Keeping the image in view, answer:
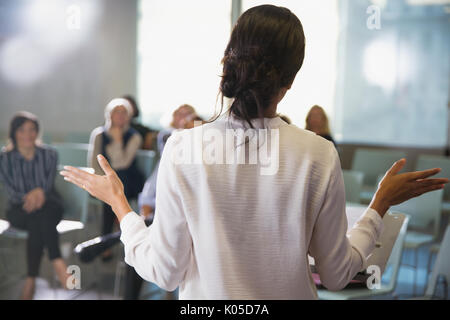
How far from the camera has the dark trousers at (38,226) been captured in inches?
114

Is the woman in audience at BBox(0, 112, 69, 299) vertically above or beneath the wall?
beneath

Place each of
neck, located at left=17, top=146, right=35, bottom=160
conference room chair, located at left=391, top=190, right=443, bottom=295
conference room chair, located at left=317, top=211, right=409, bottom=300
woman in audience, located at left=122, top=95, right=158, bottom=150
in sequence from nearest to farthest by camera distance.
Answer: conference room chair, located at left=317, top=211, right=409, bottom=300 < neck, located at left=17, top=146, right=35, bottom=160 < conference room chair, located at left=391, top=190, right=443, bottom=295 < woman in audience, located at left=122, top=95, right=158, bottom=150

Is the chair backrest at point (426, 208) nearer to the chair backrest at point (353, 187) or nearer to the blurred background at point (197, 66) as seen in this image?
the chair backrest at point (353, 187)

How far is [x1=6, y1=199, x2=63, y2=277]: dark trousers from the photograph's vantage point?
291 cm

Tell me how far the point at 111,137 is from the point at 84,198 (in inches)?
40.7

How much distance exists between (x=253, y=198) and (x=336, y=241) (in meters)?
0.17

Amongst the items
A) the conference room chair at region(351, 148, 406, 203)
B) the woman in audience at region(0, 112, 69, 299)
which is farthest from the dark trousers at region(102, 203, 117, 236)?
the conference room chair at region(351, 148, 406, 203)

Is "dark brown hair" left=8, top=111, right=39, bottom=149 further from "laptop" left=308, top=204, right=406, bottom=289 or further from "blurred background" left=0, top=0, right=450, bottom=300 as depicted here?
"laptop" left=308, top=204, right=406, bottom=289

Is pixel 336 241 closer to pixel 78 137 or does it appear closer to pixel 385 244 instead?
pixel 385 244

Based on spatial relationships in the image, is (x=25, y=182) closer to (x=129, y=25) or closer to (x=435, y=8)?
(x=129, y=25)

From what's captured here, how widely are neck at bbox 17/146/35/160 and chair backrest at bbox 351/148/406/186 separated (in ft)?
9.59

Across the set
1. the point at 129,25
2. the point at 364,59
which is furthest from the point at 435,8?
the point at 129,25

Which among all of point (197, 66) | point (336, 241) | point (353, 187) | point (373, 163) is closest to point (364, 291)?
point (353, 187)

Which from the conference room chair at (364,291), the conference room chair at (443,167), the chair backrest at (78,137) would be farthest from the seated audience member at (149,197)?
the chair backrest at (78,137)
